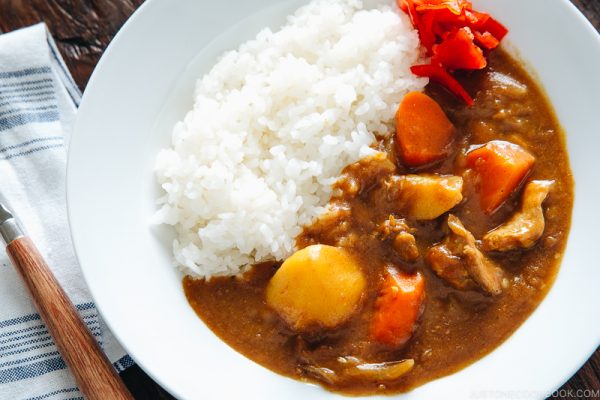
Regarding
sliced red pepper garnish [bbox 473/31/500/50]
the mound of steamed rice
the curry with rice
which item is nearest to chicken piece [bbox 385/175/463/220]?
the curry with rice

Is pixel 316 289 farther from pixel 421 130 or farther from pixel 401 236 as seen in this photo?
pixel 421 130


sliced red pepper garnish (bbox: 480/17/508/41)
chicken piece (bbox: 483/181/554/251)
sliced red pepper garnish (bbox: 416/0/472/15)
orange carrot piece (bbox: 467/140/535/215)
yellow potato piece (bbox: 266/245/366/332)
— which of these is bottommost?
yellow potato piece (bbox: 266/245/366/332)

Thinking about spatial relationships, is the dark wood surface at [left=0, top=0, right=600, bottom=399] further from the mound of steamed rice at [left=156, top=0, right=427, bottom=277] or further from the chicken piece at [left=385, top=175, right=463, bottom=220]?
the chicken piece at [left=385, top=175, right=463, bottom=220]

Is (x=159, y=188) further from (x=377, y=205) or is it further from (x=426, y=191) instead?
(x=426, y=191)

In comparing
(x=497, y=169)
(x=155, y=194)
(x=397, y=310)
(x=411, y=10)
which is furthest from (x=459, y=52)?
(x=155, y=194)

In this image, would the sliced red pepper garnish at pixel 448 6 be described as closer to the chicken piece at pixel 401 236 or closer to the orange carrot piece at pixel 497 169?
the orange carrot piece at pixel 497 169

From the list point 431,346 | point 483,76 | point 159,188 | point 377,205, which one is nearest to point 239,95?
point 159,188
